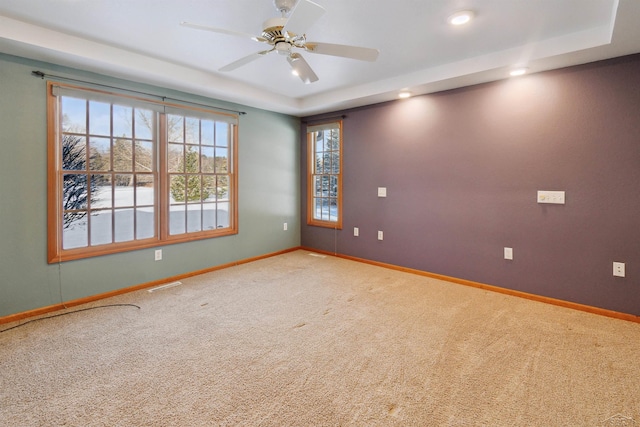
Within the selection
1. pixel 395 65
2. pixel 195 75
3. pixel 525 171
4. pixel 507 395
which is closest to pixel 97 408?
pixel 507 395

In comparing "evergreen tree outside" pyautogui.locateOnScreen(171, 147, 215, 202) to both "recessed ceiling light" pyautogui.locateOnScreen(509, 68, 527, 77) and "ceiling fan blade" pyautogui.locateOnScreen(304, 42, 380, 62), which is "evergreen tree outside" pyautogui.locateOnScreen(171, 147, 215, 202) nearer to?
"ceiling fan blade" pyautogui.locateOnScreen(304, 42, 380, 62)

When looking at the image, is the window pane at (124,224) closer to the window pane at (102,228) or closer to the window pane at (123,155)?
the window pane at (102,228)

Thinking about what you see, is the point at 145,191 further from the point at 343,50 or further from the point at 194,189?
the point at 343,50

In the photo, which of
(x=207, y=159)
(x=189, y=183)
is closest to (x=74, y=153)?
(x=189, y=183)

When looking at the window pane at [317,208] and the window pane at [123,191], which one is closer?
the window pane at [123,191]

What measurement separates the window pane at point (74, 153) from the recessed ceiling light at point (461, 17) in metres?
3.65

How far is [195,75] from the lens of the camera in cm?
373

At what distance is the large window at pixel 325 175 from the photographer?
204 inches

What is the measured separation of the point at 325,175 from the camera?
5375 mm

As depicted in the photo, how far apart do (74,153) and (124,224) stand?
2.92ft

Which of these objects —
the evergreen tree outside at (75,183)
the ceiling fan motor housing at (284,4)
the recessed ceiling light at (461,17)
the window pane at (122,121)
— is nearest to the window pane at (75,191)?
the evergreen tree outside at (75,183)

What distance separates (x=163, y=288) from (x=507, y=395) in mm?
3483

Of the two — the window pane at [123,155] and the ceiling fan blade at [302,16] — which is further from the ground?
the ceiling fan blade at [302,16]

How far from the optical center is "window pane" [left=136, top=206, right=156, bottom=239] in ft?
12.4
